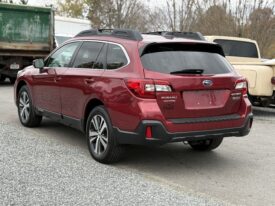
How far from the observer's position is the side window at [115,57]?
18.9 ft

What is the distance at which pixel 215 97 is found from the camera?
225 inches

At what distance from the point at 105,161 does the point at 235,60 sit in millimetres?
6838

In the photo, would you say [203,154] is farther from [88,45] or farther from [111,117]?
[88,45]

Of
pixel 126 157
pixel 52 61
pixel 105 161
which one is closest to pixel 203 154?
pixel 126 157

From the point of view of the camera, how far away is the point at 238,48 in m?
12.1

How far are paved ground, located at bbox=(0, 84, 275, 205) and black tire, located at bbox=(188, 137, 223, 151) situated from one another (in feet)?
0.39

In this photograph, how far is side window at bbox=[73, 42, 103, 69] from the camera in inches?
250

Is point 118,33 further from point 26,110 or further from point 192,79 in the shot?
point 26,110

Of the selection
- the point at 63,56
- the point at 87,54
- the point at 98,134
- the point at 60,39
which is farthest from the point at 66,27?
the point at 98,134

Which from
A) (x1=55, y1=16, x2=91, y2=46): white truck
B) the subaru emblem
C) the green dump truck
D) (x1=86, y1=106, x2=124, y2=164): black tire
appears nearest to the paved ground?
(x1=86, y1=106, x2=124, y2=164): black tire

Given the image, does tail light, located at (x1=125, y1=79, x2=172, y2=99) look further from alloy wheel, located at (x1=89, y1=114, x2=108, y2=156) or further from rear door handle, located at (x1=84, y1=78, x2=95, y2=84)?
rear door handle, located at (x1=84, y1=78, x2=95, y2=84)

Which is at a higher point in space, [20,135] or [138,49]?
[138,49]

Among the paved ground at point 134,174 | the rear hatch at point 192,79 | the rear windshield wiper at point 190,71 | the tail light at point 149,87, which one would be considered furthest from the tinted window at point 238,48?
the tail light at point 149,87

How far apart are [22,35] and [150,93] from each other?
1206 cm
